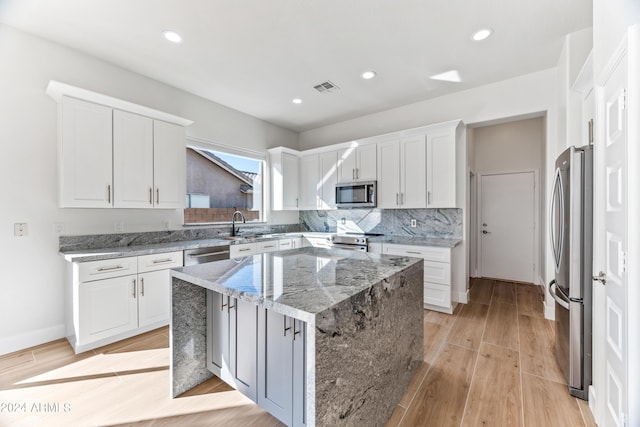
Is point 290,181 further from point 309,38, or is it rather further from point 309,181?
point 309,38

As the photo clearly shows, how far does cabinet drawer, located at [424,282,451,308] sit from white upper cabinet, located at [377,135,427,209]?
107 centimetres

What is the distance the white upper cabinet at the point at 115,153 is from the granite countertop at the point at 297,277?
166 cm

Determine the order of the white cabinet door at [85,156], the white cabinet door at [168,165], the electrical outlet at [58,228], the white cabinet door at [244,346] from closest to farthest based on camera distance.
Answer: the white cabinet door at [244,346], the white cabinet door at [85,156], the electrical outlet at [58,228], the white cabinet door at [168,165]

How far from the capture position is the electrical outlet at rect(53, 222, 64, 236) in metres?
2.62

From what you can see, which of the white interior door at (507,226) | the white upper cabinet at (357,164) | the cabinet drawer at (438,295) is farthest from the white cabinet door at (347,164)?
the white interior door at (507,226)

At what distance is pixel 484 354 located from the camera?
2350 mm

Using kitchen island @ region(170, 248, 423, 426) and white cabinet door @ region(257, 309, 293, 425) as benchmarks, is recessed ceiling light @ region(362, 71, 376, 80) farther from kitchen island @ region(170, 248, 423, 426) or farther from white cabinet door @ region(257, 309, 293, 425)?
white cabinet door @ region(257, 309, 293, 425)

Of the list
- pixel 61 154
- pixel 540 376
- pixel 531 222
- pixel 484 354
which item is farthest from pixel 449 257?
pixel 61 154

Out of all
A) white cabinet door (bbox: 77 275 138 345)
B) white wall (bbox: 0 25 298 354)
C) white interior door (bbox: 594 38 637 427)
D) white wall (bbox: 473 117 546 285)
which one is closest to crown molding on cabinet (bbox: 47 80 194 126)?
white wall (bbox: 0 25 298 354)

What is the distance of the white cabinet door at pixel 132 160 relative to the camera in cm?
276

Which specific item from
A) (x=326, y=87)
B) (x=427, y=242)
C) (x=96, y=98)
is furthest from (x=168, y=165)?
(x=427, y=242)

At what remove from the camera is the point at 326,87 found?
3574 mm

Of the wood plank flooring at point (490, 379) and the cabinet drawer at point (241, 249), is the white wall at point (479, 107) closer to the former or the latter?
the wood plank flooring at point (490, 379)

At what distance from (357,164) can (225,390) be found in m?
3.42
